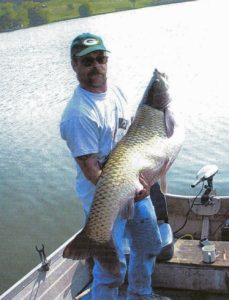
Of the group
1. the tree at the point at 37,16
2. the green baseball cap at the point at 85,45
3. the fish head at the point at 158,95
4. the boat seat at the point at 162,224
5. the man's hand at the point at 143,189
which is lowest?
the tree at the point at 37,16

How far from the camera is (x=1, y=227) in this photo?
13055 millimetres

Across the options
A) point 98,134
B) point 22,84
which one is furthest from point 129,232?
point 22,84

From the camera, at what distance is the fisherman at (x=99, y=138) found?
14.1ft

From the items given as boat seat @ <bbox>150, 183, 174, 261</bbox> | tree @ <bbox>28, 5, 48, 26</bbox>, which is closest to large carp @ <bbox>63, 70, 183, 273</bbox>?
boat seat @ <bbox>150, 183, 174, 261</bbox>

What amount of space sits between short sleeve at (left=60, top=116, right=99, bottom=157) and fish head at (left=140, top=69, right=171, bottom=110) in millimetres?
585

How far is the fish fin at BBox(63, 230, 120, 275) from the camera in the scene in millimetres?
4195

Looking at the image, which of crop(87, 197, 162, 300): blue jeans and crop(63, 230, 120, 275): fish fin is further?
crop(87, 197, 162, 300): blue jeans

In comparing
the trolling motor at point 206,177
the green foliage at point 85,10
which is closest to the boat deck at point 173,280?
the trolling motor at point 206,177

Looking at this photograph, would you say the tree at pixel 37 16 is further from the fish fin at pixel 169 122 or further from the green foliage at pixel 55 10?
the fish fin at pixel 169 122

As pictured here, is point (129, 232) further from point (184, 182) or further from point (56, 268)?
point (184, 182)

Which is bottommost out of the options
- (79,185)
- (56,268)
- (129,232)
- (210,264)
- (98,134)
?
(56,268)

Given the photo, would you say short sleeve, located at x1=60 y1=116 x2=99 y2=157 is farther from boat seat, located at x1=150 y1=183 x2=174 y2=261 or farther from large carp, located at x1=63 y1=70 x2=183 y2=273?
boat seat, located at x1=150 y1=183 x2=174 y2=261

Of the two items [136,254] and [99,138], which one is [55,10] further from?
[99,138]

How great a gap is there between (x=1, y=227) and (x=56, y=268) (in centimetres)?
674
